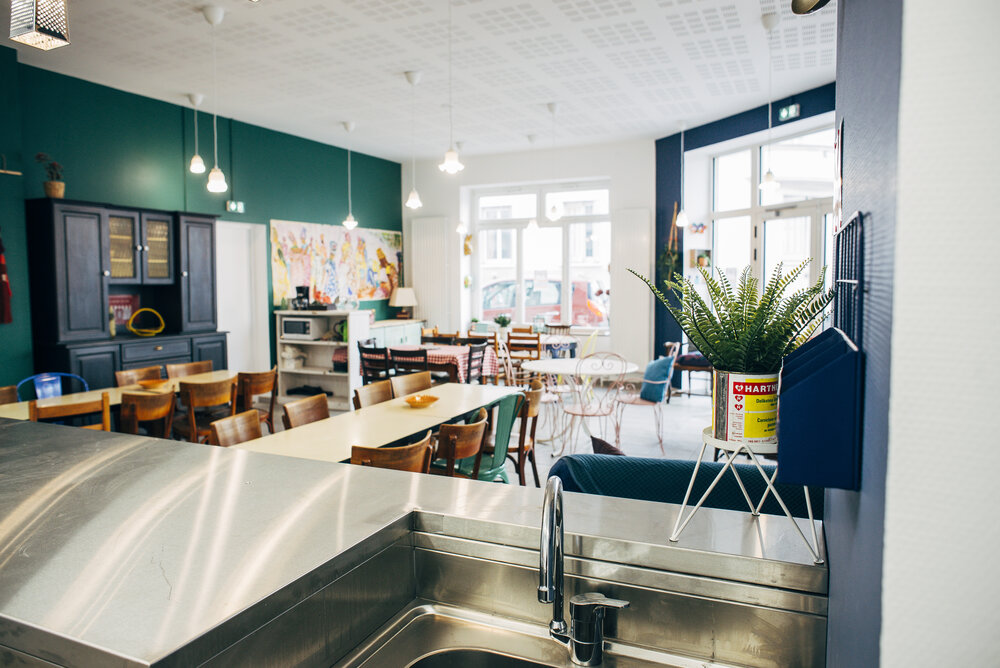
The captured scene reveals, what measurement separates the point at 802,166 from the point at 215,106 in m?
6.72

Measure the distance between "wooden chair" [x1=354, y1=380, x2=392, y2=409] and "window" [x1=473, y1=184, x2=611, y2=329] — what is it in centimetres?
568

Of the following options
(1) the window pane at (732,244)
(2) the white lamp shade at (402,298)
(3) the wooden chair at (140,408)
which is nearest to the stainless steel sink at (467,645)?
(3) the wooden chair at (140,408)

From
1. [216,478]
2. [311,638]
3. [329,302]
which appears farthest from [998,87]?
[329,302]

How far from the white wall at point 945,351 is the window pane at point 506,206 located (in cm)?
984

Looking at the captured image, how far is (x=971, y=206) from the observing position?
22.2 inches

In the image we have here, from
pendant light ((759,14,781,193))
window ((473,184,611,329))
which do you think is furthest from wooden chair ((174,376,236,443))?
window ((473,184,611,329))

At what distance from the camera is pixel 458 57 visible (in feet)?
18.2

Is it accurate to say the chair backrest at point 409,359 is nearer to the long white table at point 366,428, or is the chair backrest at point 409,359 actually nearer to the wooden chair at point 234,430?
the long white table at point 366,428

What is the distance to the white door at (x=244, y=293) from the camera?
7719mm

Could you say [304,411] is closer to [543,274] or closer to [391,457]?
[391,457]

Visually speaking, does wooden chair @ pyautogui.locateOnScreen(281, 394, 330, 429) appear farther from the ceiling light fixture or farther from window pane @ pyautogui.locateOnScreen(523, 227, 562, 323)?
window pane @ pyautogui.locateOnScreen(523, 227, 562, 323)

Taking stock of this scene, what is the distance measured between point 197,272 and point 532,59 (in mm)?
4139

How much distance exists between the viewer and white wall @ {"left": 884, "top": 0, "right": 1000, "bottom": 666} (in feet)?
1.84

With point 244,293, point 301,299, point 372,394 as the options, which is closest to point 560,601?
point 372,394
